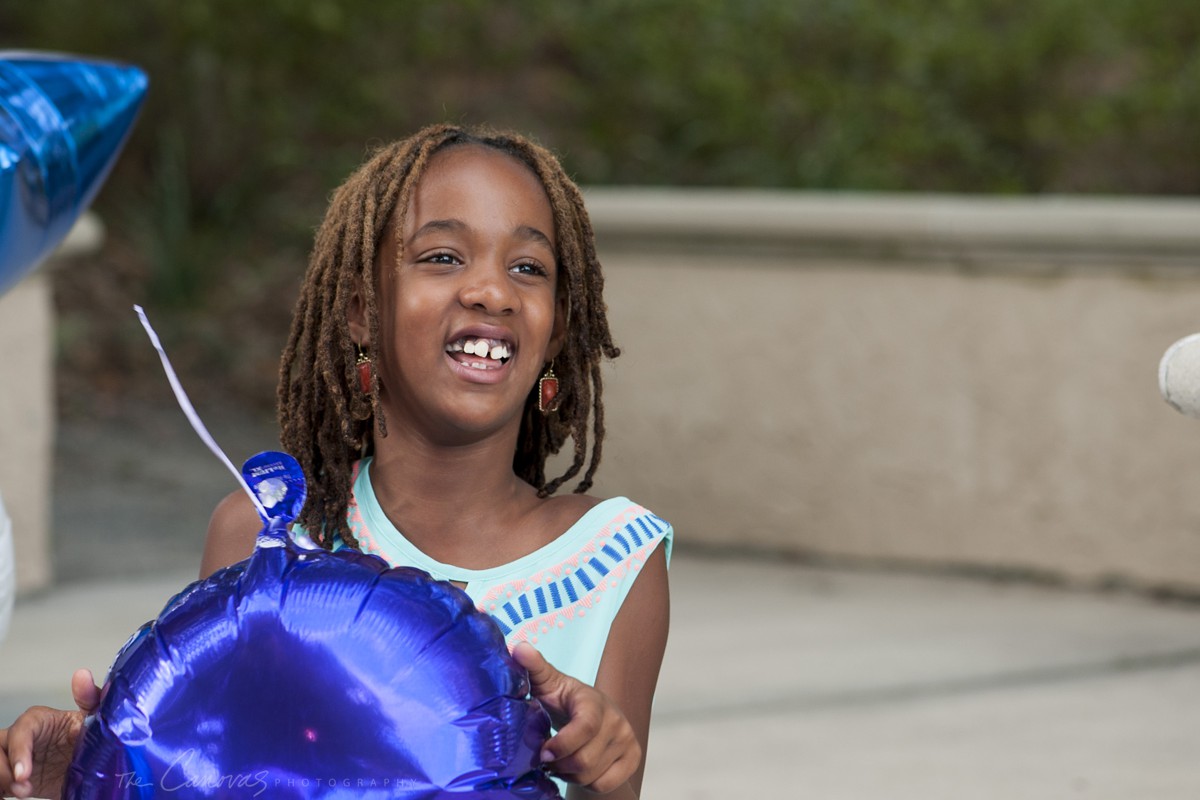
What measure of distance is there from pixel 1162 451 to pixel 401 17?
4981 mm

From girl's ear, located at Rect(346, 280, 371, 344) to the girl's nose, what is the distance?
0.51 feet

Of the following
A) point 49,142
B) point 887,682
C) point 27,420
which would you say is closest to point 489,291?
point 49,142

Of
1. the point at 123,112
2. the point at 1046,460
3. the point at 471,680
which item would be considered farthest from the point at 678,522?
the point at 471,680

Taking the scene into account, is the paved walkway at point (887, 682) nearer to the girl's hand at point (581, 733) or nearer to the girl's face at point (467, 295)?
the girl's face at point (467, 295)

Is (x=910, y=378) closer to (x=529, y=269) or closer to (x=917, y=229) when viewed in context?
(x=917, y=229)

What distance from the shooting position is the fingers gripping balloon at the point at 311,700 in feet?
5.08

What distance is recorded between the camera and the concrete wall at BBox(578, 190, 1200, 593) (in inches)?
206

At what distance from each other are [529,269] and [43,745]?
0.70 meters

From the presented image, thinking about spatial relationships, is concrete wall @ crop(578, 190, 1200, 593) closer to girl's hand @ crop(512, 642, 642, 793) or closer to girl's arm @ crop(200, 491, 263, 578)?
girl's arm @ crop(200, 491, 263, 578)

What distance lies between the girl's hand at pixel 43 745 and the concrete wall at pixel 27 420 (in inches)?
130

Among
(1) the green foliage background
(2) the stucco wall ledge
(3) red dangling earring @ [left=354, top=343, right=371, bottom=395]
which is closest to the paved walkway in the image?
(2) the stucco wall ledge

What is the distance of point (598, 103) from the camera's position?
9102 mm

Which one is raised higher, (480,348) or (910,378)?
(910,378)

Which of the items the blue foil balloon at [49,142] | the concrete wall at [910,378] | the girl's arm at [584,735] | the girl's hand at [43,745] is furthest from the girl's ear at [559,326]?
the concrete wall at [910,378]
